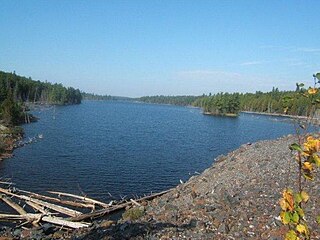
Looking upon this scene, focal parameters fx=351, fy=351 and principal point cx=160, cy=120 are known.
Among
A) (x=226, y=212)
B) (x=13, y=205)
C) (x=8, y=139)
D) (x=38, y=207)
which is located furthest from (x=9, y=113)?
(x=226, y=212)

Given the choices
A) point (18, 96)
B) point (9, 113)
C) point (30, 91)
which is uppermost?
point (30, 91)

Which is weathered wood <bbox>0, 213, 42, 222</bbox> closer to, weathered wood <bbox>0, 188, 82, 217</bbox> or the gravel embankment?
weathered wood <bbox>0, 188, 82, 217</bbox>

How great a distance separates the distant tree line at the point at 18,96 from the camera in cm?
7564

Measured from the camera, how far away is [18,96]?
5787 inches

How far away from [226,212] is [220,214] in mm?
425

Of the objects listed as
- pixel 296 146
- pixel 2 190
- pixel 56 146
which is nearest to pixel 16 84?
pixel 56 146

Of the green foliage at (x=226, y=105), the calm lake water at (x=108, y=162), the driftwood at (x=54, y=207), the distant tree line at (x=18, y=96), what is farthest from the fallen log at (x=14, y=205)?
the green foliage at (x=226, y=105)

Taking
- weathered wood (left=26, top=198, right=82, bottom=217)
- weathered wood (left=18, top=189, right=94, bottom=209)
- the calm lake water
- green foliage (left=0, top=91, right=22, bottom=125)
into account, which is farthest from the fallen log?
green foliage (left=0, top=91, right=22, bottom=125)

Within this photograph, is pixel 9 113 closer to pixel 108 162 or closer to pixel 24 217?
pixel 108 162

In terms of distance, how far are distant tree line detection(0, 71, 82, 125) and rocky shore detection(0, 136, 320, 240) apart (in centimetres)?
5864

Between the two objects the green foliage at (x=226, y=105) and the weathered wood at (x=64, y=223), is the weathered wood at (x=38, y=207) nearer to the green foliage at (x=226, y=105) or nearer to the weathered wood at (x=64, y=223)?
the weathered wood at (x=64, y=223)

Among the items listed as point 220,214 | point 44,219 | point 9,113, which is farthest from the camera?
point 9,113

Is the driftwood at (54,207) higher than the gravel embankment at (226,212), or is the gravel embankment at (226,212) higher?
the gravel embankment at (226,212)

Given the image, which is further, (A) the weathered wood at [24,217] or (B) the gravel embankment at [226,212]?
(A) the weathered wood at [24,217]
